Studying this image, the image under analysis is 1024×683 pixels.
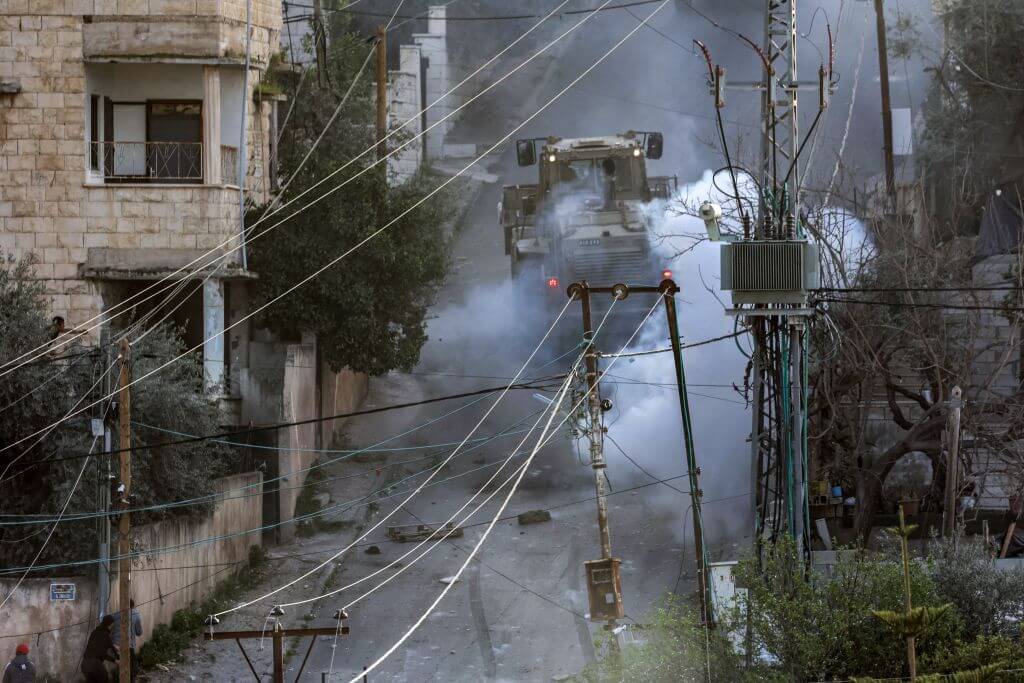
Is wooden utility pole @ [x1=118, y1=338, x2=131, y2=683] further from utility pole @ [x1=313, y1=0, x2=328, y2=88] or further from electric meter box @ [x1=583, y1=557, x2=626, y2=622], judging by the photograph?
utility pole @ [x1=313, y1=0, x2=328, y2=88]

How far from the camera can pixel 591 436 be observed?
16.2 metres

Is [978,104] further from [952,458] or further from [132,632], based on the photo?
[132,632]

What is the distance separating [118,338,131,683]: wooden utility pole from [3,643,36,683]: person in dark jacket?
3.38 ft

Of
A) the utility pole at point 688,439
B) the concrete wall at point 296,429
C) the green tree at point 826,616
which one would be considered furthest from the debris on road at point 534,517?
the green tree at point 826,616

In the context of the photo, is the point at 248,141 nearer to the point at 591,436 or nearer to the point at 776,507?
the point at 591,436

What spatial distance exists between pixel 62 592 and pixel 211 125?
31.6 feet

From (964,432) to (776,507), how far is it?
7.40 meters

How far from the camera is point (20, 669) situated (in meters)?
15.8

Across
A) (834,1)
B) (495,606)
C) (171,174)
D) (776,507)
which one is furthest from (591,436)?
(834,1)

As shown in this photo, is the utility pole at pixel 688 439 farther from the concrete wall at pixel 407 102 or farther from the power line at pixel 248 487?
the concrete wall at pixel 407 102

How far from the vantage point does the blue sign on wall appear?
17359 millimetres

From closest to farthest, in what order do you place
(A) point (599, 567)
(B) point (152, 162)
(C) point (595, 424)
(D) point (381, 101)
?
(C) point (595, 424) → (A) point (599, 567) → (B) point (152, 162) → (D) point (381, 101)

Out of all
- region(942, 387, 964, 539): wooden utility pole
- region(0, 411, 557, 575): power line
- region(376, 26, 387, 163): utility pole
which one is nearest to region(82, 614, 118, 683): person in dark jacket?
region(0, 411, 557, 575): power line

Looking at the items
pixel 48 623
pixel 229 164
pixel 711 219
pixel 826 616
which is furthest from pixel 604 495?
pixel 229 164
